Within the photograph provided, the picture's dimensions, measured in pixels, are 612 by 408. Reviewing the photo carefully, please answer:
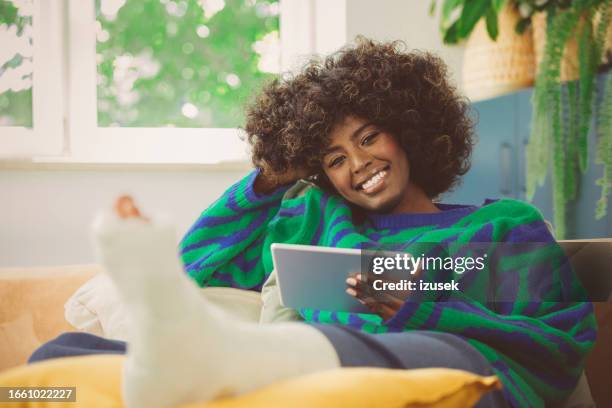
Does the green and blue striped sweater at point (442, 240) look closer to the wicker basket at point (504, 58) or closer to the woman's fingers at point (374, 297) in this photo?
the woman's fingers at point (374, 297)

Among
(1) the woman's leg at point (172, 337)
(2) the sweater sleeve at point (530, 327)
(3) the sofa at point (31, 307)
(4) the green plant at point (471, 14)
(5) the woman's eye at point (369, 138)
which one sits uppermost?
(4) the green plant at point (471, 14)

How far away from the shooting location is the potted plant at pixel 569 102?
1604 mm

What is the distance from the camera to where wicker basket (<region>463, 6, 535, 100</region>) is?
2053 mm

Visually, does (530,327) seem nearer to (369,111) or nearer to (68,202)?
(369,111)

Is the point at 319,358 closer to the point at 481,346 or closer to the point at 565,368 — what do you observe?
the point at 481,346

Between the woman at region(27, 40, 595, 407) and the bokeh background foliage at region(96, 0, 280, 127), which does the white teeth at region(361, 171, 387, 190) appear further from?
the bokeh background foliage at region(96, 0, 280, 127)

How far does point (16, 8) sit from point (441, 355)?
6.46 feet

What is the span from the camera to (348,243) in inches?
44.3

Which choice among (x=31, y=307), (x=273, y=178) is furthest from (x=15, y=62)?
(x=273, y=178)

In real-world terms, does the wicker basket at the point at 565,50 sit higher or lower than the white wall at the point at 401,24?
lower

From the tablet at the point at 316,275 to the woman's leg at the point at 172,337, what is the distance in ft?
1.06

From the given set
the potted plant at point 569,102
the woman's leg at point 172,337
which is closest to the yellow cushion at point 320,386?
the woman's leg at point 172,337

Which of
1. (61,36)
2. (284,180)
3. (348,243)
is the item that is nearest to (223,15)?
(61,36)

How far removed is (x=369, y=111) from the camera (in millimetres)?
1229
